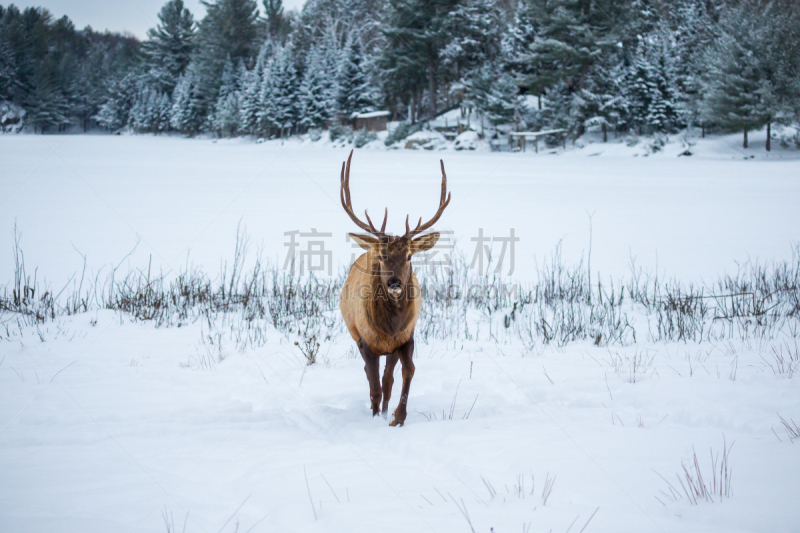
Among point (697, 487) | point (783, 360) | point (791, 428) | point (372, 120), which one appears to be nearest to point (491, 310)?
point (783, 360)

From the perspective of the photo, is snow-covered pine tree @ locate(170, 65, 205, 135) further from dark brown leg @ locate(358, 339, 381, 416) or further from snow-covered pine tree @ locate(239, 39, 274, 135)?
dark brown leg @ locate(358, 339, 381, 416)

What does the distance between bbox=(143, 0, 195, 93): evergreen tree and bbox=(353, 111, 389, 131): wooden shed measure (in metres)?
36.5

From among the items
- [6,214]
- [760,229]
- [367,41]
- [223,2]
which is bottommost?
[760,229]

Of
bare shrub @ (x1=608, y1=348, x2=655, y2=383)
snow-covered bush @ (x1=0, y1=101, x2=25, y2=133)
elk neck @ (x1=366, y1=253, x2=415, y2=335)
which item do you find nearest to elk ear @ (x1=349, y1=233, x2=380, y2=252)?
elk neck @ (x1=366, y1=253, x2=415, y2=335)

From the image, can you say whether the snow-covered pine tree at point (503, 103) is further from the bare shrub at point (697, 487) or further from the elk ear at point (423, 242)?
the bare shrub at point (697, 487)

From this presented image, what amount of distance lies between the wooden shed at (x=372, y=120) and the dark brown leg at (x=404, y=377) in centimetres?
3880

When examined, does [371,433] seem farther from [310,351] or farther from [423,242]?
[310,351]

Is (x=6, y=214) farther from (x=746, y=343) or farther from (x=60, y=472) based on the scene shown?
(x=746, y=343)

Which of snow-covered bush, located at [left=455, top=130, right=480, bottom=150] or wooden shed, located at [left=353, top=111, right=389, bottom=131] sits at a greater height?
wooden shed, located at [left=353, top=111, right=389, bottom=131]

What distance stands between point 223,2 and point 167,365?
2750 inches

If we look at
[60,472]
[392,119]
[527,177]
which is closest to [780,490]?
[60,472]

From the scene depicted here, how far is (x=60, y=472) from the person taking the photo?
2.71 meters

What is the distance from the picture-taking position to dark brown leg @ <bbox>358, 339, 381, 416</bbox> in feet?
12.0

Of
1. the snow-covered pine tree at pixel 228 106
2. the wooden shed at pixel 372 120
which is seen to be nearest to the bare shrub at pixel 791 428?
the wooden shed at pixel 372 120
